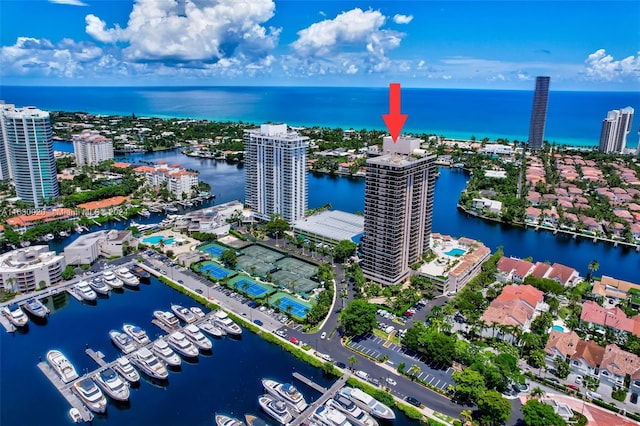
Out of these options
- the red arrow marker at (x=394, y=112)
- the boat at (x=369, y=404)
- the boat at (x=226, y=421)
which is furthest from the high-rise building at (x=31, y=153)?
the boat at (x=369, y=404)

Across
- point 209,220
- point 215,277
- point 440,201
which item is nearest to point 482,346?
point 215,277

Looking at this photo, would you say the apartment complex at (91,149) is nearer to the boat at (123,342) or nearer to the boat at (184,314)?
the boat at (184,314)

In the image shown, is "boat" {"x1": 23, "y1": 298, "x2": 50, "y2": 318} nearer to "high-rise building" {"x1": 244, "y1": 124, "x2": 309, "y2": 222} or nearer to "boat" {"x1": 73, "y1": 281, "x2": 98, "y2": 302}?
"boat" {"x1": 73, "y1": 281, "x2": 98, "y2": 302}

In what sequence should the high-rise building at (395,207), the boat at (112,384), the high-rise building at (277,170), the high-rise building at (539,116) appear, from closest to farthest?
1. the boat at (112,384)
2. the high-rise building at (395,207)
3. the high-rise building at (277,170)
4. the high-rise building at (539,116)

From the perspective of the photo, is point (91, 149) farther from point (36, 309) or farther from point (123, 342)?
point (123, 342)

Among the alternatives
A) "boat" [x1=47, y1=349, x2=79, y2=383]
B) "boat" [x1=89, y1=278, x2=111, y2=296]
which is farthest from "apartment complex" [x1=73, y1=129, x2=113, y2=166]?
"boat" [x1=47, y1=349, x2=79, y2=383]

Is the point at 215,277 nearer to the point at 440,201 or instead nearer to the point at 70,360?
the point at 70,360
